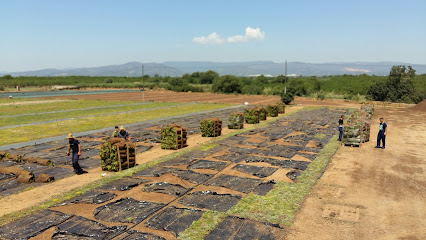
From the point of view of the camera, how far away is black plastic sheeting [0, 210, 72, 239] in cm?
859

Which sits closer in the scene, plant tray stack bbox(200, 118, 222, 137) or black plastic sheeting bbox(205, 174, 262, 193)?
black plastic sheeting bbox(205, 174, 262, 193)

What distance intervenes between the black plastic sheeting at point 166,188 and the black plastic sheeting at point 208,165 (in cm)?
299

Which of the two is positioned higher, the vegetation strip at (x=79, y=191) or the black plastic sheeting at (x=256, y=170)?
the black plastic sheeting at (x=256, y=170)

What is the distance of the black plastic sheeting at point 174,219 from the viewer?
903 centimetres

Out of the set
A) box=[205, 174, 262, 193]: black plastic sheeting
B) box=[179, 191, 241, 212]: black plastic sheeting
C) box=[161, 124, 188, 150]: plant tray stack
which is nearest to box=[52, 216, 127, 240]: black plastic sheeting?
box=[179, 191, 241, 212]: black plastic sheeting

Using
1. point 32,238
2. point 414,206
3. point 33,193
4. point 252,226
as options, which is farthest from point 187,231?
point 414,206

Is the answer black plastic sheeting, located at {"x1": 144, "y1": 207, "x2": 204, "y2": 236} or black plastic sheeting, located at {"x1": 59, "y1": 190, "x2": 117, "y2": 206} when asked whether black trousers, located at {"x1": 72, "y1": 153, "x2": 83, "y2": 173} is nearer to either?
black plastic sheeting, located at {"x1": 59, "y1": 190, "x2": 117, "y2": 206}

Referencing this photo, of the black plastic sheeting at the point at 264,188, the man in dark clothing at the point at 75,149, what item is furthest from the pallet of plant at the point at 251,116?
the man in dark clothing at the point at 75,149

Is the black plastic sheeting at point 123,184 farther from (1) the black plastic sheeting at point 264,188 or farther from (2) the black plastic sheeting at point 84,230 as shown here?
(1) the black plastic sheeting at point 264,188

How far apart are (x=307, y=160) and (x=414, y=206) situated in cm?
650

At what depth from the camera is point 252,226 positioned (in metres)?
9.06

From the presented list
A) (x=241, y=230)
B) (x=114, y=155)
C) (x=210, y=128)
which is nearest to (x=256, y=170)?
(x=241, y=230)

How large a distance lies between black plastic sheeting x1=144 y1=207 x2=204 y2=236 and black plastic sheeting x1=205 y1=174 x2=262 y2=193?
2683mm

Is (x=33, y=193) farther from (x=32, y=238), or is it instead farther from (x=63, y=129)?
(x=63, y=129)
